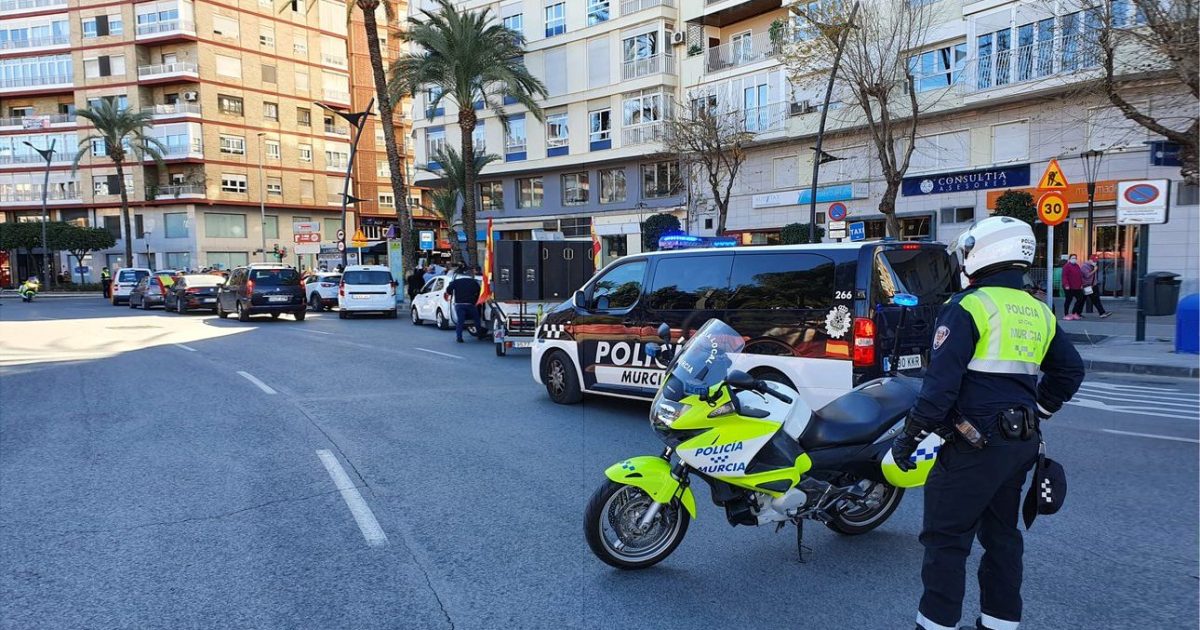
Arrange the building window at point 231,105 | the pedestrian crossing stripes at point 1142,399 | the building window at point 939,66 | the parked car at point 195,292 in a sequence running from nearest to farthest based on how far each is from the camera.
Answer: the pedestrian crossing stripes at point 1142,399
the building window at point 939,66
the parked car at point 195,292
the building window at point 231,105

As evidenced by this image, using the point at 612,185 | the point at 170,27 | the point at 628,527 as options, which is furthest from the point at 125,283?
the point at 628,527

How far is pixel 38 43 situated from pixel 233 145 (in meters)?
17.9

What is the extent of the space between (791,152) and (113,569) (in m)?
29.6

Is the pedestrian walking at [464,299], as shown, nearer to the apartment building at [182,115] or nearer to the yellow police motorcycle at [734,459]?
the yellow police motorcycle at [734,459]

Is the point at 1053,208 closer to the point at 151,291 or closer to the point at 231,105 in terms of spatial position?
the point at 151,291

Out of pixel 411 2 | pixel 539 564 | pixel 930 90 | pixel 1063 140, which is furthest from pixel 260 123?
pixel 539 564

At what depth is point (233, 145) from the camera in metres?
59.3

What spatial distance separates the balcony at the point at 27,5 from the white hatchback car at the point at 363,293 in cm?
5301

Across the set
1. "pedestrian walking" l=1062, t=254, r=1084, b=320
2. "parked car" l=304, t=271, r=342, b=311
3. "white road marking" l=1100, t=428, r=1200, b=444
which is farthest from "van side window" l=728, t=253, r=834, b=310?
"parked car" l=304, t=271, r=342, b=311

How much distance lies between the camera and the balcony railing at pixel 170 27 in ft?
184

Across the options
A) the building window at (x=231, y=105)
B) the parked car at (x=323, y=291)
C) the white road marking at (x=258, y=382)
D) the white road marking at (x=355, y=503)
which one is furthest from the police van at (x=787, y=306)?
the building window at (x=231, y=105)

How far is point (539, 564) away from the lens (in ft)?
14.0

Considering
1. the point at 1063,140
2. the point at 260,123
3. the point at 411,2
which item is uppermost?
the point at 411,2

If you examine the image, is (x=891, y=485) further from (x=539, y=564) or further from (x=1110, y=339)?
(x=1110, y=339)
